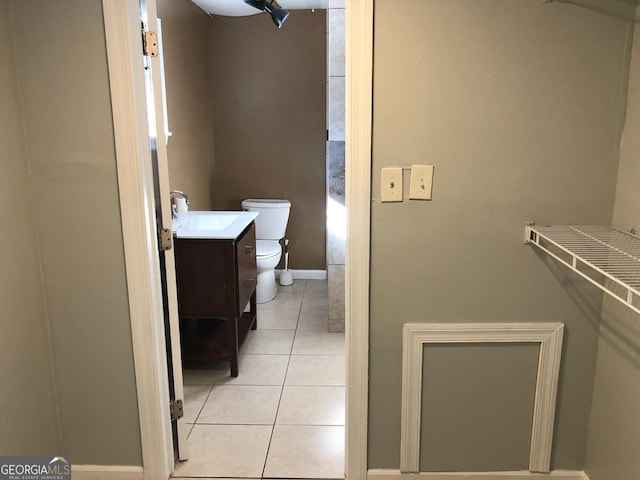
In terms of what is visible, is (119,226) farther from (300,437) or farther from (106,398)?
(300,437)

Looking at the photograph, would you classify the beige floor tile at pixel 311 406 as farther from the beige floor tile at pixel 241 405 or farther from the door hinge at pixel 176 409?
the door hinge at pixel 176 409

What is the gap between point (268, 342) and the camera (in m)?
3.43

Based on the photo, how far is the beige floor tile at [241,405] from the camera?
2.55m

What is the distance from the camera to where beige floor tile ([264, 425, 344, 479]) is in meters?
2.14

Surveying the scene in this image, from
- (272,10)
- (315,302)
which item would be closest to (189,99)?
(272,10)

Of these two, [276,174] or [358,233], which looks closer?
[358,233]

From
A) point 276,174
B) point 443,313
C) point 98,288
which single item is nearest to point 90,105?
point 98,288

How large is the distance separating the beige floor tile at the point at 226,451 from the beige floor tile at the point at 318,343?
2.82 feet

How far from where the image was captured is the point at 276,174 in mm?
4688

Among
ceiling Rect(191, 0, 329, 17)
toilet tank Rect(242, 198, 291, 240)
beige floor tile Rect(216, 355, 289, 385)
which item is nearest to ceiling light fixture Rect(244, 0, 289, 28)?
ceiling Rect(191, 0, 329, 17)

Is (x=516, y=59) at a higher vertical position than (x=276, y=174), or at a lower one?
higher

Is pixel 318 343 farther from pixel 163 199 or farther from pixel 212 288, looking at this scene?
pixel 163 199

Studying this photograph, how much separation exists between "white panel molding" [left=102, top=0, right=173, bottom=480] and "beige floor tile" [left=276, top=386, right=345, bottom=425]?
0.60 metres

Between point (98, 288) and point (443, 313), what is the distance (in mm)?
1295
